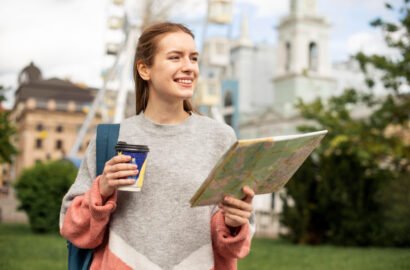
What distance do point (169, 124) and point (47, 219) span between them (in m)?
18.6

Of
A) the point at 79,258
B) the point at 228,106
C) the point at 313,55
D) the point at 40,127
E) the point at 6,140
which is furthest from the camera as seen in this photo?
the point at 228,106

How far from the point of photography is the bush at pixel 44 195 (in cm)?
2047

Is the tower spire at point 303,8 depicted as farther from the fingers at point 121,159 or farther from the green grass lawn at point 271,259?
the fingers at point 121,159

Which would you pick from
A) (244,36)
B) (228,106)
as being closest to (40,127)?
(228,106)

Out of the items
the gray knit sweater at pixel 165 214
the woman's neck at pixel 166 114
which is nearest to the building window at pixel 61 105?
the woman's neck at pixel 166 114

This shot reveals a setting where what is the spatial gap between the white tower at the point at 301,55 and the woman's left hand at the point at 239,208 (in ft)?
160

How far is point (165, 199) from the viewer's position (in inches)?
94.7

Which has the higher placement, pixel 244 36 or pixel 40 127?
pixel 244 36

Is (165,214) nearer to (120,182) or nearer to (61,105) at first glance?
(120,182)

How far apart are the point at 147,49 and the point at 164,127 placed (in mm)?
279

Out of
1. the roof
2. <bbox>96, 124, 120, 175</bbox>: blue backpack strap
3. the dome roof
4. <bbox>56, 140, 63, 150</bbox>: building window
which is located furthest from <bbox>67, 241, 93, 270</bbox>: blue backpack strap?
<bbox>56, 140, 63, 150</bbox>: building window

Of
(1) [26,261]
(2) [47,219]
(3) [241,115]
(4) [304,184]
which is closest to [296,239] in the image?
(4) [304,184]

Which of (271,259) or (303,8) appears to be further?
(303,8)

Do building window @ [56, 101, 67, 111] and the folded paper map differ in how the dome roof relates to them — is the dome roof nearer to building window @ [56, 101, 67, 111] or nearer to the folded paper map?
building window @ [56, 101, 67, 111]
